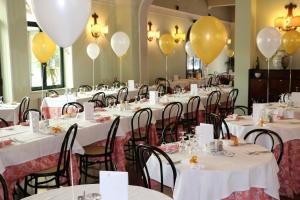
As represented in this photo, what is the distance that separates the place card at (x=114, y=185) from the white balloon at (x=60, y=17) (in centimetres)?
107

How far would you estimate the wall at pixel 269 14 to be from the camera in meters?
9.99

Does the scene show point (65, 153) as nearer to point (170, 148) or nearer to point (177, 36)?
point (170, 148)

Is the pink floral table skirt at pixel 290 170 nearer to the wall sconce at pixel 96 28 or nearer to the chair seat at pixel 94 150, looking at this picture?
the chair seat at pixel 94 150

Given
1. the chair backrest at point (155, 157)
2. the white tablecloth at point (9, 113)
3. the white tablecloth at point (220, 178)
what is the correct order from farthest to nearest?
the white tablecloth at point (9, 113) < the chair backrest at point (155, 157) < the white tablecloth at point (220, 178)

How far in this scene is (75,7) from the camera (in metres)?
2.63

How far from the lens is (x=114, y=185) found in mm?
2143

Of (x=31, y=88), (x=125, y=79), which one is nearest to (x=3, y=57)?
(x=31, y=88)

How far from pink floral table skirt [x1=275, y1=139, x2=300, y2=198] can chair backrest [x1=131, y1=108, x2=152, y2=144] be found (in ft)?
7.25

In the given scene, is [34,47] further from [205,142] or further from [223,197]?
[223,197]

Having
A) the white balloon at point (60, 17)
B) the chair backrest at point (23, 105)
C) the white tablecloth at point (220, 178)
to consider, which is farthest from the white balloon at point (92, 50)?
the white balloon at point (60, 17)

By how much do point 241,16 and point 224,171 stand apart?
24.7 ft

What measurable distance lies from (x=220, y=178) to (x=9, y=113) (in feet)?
17.6

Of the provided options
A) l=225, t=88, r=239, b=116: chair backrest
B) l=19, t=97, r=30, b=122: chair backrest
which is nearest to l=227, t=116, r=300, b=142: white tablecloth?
l=225, t=88, r=239, b=116: chair backrest

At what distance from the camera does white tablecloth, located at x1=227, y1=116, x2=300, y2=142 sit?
507cm
